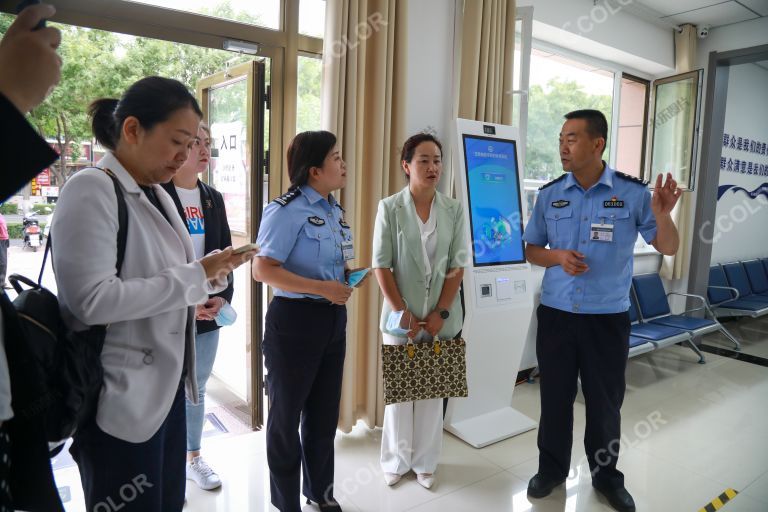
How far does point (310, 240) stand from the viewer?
78.0 inches

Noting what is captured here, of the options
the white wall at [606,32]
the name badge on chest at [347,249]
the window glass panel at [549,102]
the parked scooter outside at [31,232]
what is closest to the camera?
the name badge on chest at [347,249]

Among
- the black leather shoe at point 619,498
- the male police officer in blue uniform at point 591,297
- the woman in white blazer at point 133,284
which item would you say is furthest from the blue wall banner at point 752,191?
the woman in white blazer at point 133,284

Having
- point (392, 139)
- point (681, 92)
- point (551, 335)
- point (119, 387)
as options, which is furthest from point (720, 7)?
point (119, 387)

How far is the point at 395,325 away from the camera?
2381mm

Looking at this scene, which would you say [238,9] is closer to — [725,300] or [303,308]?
[303,308]

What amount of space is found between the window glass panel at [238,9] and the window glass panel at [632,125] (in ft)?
13.4

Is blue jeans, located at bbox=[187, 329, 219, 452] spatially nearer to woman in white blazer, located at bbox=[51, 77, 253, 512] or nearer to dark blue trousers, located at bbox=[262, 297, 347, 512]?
dark blue trousers, located at bbox=[262, 297, 347, 512]

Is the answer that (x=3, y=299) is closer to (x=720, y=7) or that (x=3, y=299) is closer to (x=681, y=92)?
(x=681, y=92)

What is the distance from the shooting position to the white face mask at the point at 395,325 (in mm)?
2373

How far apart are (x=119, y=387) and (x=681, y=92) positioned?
220 inches

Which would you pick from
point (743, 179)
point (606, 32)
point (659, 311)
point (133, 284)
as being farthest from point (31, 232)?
→ point (743, 179)

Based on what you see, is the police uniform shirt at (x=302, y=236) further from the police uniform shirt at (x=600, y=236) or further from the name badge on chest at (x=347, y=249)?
the police uniform shirt at (x=600, y=236)

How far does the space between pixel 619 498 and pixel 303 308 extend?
1.76 m

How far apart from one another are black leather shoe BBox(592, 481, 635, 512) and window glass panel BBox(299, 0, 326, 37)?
297 centimetres
